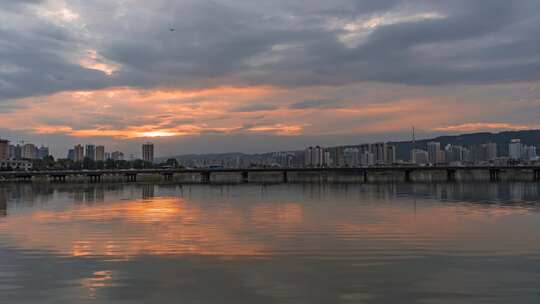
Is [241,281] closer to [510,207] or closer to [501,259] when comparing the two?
[501,259]

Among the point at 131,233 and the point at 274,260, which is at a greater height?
the point at 274,260

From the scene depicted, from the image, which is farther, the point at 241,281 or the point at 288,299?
the point at 241,281

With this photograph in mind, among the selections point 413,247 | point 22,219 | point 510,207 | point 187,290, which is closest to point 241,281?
point 187,290

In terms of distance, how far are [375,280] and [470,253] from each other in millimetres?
7359

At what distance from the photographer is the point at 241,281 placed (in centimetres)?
1623

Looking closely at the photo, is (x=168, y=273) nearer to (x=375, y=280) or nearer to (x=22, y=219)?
(x=375, y=280)

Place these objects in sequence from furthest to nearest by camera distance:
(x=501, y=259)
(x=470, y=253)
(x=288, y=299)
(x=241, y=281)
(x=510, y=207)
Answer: (x=510, y=207)
(x=470, y=253)
(x=501, y=259)
(x=241, y=281)
(x=288, y=299)

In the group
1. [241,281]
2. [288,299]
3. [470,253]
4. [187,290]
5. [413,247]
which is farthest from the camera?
[413,247]

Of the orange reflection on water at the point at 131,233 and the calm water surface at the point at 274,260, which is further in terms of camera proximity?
the orange reflection on water at the point at 131,233

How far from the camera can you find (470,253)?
21.1m

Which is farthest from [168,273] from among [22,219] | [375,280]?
[22,219]

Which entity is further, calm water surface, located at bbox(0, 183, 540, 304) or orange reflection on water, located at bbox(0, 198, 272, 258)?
orange reflection on water, located at bbox(0, 198, 272, 258)

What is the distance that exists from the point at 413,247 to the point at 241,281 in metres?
10.1

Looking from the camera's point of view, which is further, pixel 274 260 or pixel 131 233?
pixel 131 233
